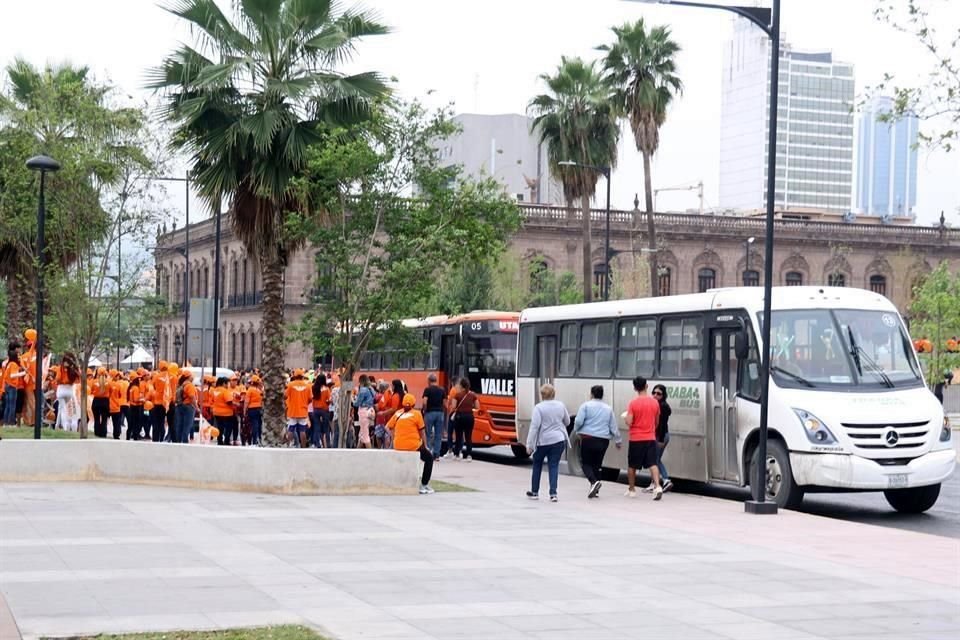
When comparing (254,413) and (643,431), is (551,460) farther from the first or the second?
(254,413)

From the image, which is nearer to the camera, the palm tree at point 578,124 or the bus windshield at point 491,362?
the bus windshield at point 491,362

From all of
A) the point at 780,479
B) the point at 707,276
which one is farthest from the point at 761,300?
the point at 707,276

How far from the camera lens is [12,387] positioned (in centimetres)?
3347

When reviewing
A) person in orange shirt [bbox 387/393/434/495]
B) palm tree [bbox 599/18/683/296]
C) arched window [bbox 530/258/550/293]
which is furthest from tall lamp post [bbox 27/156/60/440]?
arched window [bbox 530/258/550/293]

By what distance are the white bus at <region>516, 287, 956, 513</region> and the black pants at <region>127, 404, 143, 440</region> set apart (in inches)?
509

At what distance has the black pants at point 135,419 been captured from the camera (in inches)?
1310

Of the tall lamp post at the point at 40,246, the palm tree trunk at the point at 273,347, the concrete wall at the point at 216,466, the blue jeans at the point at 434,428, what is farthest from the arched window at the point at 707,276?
the concrete wall at the point at 216,466

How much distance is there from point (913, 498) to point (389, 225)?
9929mm

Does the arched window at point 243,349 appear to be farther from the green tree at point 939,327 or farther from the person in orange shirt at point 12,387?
the person in orange shirt at point 12,387

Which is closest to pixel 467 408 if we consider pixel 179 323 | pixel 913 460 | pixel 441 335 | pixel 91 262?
pixel 441 335

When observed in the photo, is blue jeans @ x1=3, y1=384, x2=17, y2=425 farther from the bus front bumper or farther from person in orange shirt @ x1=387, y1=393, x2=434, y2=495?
the bus front bumper

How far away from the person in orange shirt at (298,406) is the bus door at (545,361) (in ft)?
15.2

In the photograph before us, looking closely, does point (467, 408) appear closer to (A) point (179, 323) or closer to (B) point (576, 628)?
(B) point (576, 628)

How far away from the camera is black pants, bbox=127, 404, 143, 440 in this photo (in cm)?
3328
